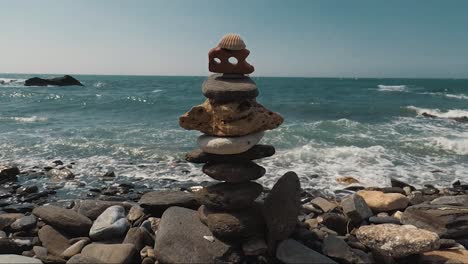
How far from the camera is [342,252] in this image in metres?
5.21

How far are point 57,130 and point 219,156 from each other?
58.7 feet

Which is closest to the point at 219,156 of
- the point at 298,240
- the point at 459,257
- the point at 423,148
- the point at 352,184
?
the point at 298,240

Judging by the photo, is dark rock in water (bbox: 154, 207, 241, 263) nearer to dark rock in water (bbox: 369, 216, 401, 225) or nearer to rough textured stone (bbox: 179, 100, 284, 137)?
rough textured stone (bbox: 179, 100, 284, 137)

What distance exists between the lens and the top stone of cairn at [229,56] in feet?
18.3

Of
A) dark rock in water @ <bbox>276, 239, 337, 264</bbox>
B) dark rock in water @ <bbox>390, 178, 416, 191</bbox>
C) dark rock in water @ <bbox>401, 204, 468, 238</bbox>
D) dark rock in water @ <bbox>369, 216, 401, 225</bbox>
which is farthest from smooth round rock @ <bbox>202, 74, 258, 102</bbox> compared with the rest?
dark rock in water @ <bbox>390, 178, 416, 191</bbox>

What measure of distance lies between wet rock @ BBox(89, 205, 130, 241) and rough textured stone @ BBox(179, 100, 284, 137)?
2.19m

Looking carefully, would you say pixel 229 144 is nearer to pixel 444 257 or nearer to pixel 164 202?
pixel 164 202

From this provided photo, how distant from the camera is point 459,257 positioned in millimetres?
5230

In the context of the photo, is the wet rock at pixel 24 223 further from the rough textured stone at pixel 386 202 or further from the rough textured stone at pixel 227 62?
the rough textured stone at pixel 386 202

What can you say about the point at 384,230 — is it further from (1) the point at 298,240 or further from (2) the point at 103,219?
(2) the point at 103,219

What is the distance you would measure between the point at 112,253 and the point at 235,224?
6.13ft

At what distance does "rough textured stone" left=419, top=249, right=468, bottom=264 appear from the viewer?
5.09 metres

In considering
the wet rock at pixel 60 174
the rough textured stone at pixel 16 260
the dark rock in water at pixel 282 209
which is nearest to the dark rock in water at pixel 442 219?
the dark rock in water at pixel 282 209

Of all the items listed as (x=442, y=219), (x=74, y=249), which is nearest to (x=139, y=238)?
(x=74, y=249)
